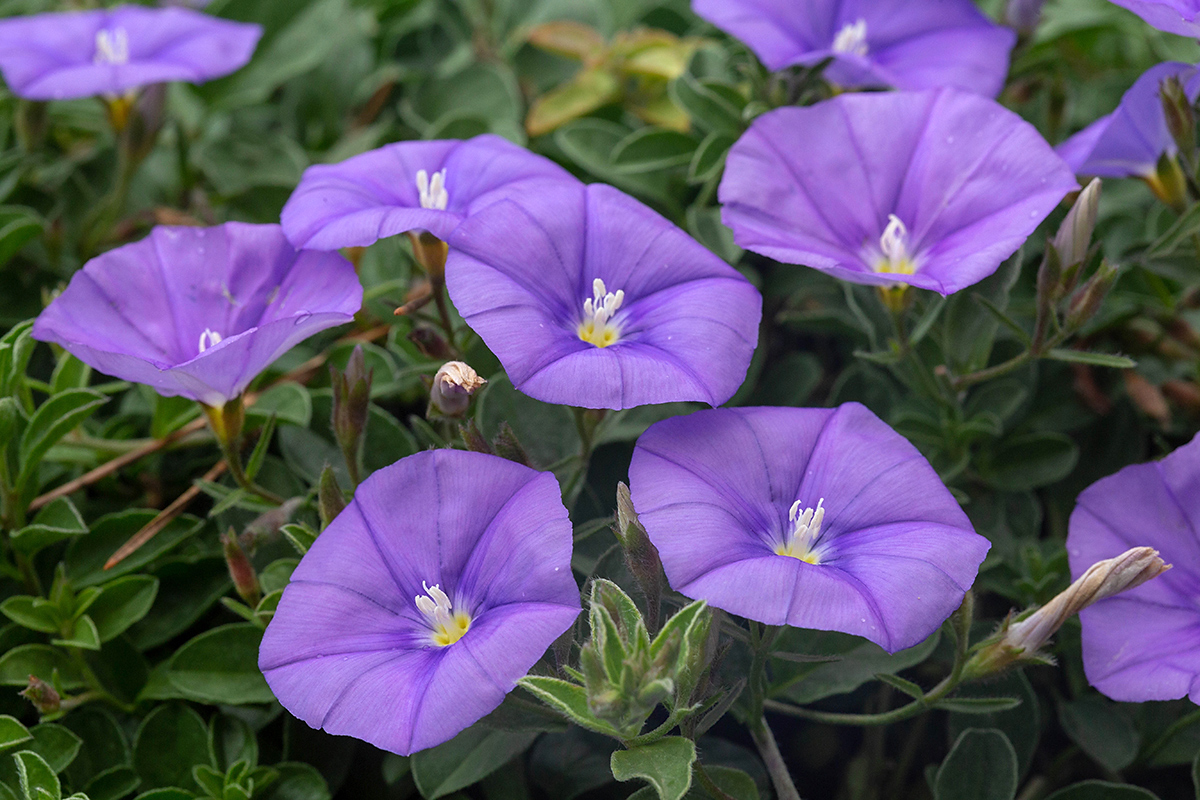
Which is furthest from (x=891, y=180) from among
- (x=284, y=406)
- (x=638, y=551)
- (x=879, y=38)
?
(x=284, y=406)

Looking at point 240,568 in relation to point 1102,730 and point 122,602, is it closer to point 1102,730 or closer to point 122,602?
point 122,602

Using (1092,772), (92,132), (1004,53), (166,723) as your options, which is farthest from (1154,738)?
(92,132)

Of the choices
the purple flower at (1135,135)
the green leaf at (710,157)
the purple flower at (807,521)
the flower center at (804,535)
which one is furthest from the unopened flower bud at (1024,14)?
the flower center at (804,535)

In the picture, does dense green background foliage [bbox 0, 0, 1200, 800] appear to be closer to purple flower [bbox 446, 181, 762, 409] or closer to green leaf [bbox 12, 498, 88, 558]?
green leaf [bbox 12, 498, 88, 558]

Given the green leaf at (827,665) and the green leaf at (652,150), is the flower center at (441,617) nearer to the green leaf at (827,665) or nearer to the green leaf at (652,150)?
the green leaf at (827,665)

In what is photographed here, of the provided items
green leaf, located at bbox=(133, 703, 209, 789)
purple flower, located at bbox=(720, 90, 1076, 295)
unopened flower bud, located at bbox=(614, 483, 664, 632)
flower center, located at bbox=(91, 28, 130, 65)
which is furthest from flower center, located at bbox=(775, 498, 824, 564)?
flower center, located at bbox=(91, 28, 130, 65)
